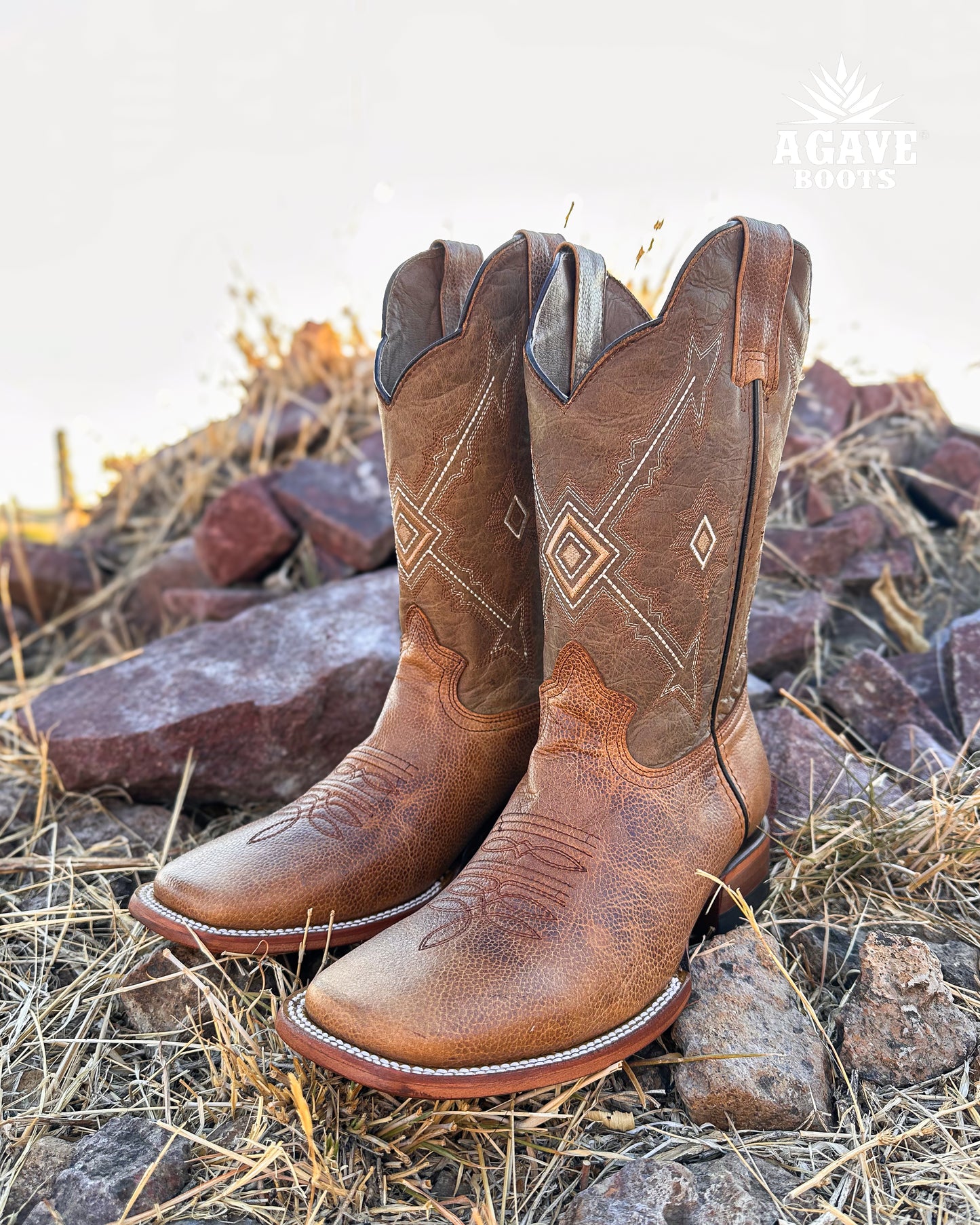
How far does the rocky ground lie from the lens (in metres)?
1.06

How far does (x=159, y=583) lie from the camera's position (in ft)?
10.8

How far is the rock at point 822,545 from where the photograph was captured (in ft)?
8.08

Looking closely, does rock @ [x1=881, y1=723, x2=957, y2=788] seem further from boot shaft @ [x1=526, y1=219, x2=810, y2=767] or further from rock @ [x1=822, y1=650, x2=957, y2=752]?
boot shaft @ [x1=526, y1=219, x2=810, y2=767]

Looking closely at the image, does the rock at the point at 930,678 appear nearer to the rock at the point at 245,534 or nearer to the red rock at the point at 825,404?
the red rock at the point at 825,404

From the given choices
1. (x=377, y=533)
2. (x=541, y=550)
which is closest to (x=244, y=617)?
(x=377, y=533)

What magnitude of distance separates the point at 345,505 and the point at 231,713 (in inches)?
44.1

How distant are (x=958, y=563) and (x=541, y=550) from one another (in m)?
1.66

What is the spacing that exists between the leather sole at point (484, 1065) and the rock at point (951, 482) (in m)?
1.92

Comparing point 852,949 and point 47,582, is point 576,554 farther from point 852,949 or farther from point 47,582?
point 47,582

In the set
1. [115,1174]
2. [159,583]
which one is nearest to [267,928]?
[115,1174]

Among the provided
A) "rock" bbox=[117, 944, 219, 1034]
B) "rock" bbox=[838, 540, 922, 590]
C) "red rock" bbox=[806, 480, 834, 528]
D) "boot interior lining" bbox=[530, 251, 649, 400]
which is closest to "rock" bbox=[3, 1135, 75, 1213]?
"rock" bbox=[117, 944, 219, 1034]

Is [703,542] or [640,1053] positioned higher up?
[703,542]

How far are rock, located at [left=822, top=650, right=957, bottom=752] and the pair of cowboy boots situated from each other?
56 cm

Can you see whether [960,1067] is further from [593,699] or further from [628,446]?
[628,446]
